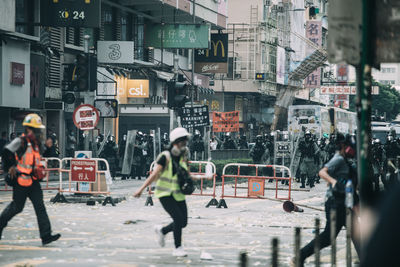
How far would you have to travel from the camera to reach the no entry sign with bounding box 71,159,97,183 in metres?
18.0

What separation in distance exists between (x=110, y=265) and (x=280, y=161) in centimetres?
2295

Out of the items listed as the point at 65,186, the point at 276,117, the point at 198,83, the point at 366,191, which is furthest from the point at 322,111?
the point at 366,191

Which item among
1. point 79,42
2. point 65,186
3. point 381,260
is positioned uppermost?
point 79,42

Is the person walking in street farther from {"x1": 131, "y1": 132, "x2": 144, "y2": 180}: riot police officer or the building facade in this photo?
{"x1": 131, "y1": 132, "x2": 144, "y2": 180}: riot police officer

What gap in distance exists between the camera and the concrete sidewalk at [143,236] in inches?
384

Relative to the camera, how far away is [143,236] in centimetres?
1224

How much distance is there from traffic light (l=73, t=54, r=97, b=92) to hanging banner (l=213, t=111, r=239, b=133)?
16.3 m

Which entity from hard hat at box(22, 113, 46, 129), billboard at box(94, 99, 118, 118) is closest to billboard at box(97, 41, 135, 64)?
billboard at box(94, 99, 118, 118)

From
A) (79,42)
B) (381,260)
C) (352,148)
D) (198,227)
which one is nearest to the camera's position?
(381,260)

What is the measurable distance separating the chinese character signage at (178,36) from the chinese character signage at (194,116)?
7621 mm

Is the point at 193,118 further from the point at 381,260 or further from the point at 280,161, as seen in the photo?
the point at 381,260

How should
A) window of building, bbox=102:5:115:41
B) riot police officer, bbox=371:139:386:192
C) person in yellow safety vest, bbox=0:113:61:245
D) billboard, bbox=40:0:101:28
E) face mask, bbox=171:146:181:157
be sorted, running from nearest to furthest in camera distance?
face mask, bbox=171:146:181:157 < person in yellow safety vest, bbox=0:113:61:245 < riot police officer, bbox=371:139:386:192 < billboard, bbox=40:0:101:28 < window of building, bbox=102:5:115:41

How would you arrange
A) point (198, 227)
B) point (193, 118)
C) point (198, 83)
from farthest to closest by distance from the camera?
point (198, 83)
point (193, 118)
point (198, 227)

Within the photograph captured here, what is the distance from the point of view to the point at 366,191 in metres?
3.56
